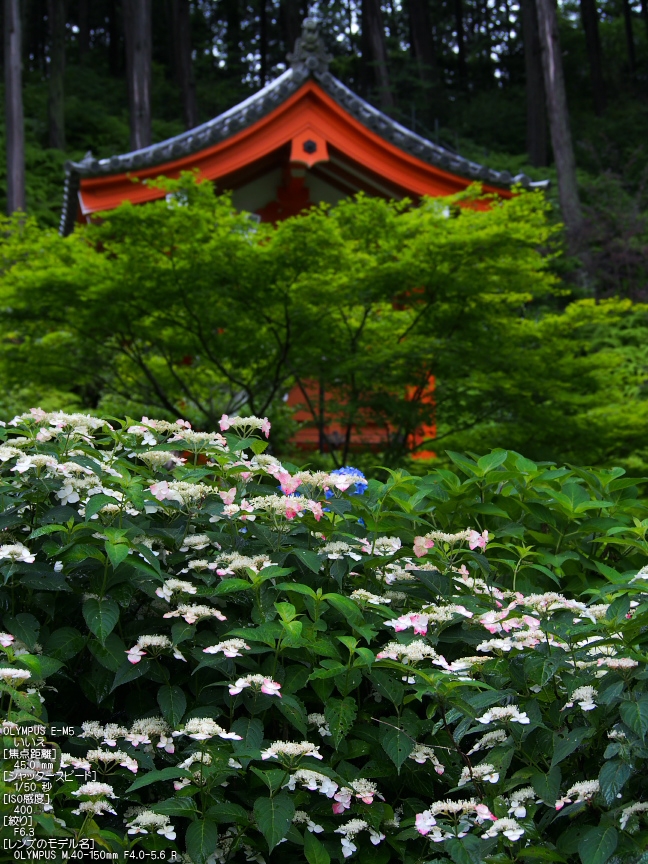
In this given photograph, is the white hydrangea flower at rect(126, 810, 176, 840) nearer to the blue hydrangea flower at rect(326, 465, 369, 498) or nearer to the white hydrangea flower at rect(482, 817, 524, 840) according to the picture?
the white hydrangea flower at rect(482, 817, 524, 840)

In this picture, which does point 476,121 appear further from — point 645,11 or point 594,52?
point 645,11

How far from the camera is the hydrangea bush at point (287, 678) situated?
5.30 ft

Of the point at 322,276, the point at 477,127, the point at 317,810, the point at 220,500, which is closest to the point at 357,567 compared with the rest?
the point at 220,500

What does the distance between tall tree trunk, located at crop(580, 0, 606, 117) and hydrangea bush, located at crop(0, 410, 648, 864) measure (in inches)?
986

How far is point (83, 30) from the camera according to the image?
2836 centimetres

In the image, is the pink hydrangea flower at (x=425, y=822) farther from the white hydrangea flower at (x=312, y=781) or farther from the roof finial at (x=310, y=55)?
the roof finial at (x=310, y=55)

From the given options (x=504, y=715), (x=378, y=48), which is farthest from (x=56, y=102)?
(x=504, y=715)

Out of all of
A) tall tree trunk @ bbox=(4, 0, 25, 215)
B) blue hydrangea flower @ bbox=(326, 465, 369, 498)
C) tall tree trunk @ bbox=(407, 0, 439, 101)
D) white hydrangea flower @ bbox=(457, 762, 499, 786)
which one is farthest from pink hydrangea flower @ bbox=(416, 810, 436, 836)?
tall tree trunk @ bbox=(407, 0, 439, 101)

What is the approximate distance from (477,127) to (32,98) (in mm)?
12341

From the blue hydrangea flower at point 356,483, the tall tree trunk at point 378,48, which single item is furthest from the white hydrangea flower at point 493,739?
the tall tree trunk at point 378,48

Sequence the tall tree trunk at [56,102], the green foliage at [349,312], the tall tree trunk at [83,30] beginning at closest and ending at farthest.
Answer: the green foliage at [349,312] → the tall tree trunk at [56,102] → the tall tree trunk at [83,30]

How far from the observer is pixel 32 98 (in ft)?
74.8

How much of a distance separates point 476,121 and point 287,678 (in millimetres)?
24094

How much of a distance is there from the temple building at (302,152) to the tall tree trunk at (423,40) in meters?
16.8
